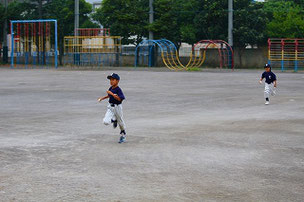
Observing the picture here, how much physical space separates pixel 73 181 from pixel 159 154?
2384 millimetres

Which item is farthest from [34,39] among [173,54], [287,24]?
[287,24]

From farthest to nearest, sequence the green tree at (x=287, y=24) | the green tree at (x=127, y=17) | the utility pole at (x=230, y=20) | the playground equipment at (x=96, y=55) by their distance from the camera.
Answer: the green tree at (x=127, y=17) < the playground equipment at (x=96, y=55) < the utility pole at (x=230, y=20) < the green tree at (x=287, y=24)

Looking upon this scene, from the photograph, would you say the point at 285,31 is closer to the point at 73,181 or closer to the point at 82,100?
the point at 82,100

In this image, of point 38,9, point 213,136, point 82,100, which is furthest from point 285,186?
point 38,9

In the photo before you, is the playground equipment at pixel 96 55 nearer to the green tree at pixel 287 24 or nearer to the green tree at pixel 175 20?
the green tree at pixel 175 20

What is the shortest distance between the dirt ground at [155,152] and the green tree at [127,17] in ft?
111

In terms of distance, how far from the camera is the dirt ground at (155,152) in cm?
736

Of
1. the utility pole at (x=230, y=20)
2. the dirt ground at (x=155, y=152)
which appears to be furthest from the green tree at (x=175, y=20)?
the dirt ground at (x=155, y=152)

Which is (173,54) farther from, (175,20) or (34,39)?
(34,39)

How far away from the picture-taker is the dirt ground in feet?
24.1

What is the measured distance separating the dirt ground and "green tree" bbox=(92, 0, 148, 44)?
3379 cm

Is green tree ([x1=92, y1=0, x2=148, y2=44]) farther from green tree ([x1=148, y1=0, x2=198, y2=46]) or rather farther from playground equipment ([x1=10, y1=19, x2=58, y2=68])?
playground equipment ([x1=10, y1=19, x2=58, y2=68])

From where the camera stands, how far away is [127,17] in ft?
172

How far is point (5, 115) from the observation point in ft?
51.4
